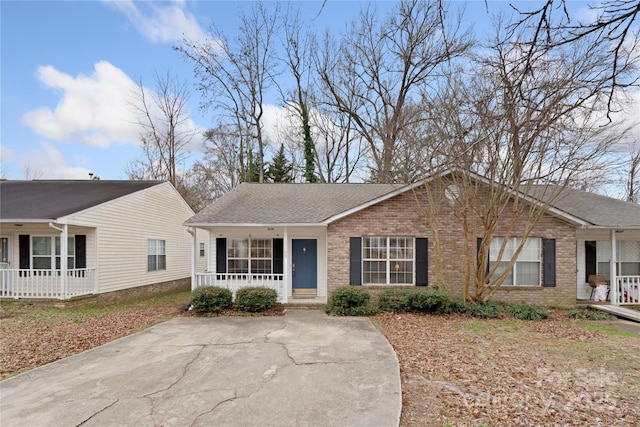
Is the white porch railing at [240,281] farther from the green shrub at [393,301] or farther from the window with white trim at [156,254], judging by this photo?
the window with white trim at [156,254]

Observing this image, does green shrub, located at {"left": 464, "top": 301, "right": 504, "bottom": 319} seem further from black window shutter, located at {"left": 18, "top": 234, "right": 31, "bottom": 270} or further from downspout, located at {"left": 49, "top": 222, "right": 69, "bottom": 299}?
black window shutter, located at {"left": 18, "top": 234, "right": 31, "bottom": 270}

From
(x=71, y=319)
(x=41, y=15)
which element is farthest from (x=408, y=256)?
(x=41, y=15)

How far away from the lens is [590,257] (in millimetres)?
11898

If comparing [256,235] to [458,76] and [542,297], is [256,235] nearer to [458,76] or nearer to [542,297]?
[458,76]

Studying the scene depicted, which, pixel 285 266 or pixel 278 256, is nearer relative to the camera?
pixel 285 266

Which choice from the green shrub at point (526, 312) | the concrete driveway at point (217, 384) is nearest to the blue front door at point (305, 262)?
the concrete driveway at point (217, 384)

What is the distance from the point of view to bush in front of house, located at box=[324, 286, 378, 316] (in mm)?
10289

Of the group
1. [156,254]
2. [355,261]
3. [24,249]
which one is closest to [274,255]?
[355,261]

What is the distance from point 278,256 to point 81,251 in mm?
7066

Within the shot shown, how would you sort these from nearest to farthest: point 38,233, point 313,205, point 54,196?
point 38,233
point 313,205
point 54,196

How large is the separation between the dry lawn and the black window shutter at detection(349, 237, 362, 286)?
5.20 feet

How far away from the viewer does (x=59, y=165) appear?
28.8 metres

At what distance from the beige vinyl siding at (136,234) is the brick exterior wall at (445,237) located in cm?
820

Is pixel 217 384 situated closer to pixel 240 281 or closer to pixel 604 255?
pixel 240 281
